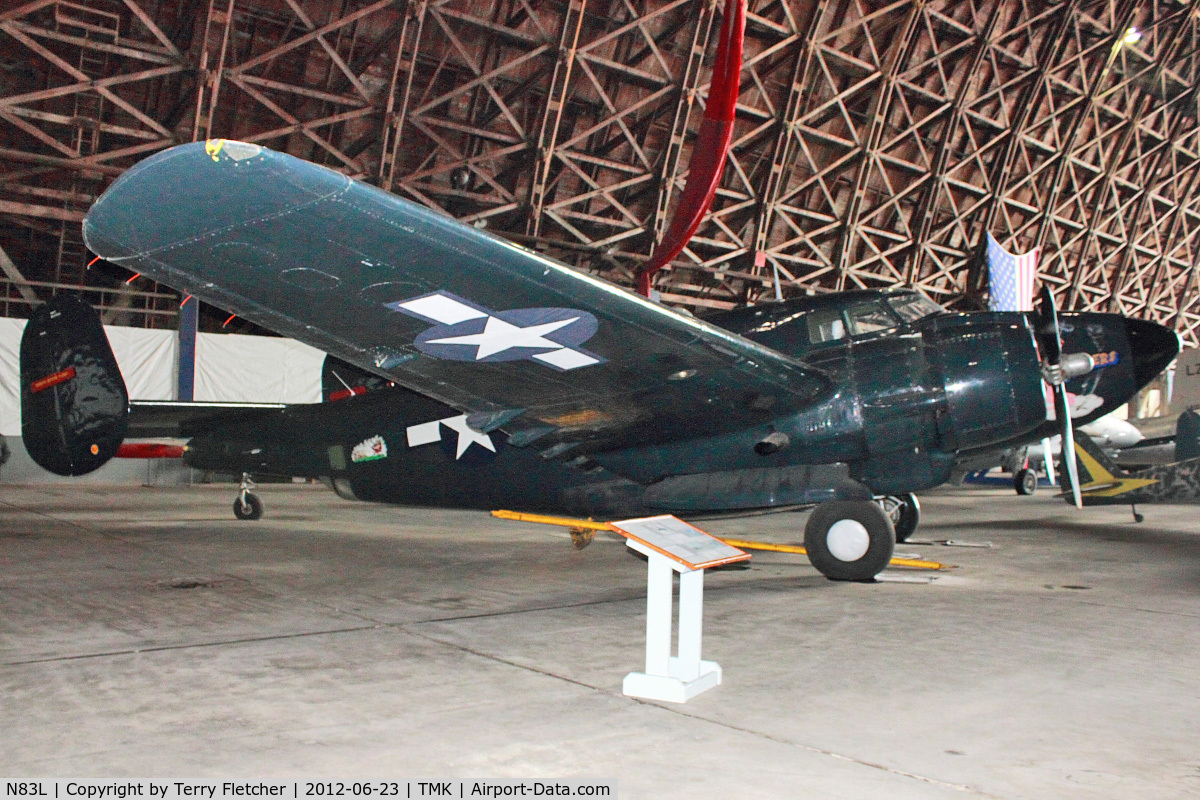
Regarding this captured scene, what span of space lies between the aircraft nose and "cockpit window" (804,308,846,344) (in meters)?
2.15

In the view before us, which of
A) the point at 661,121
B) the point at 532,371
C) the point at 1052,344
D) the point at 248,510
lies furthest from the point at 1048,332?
the point at 661,121

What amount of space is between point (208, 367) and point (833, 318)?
13874 mm

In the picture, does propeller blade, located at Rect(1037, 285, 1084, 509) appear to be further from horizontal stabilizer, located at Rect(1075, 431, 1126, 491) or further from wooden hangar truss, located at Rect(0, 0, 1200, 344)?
wooden hangar truss, located at Rect(0, 0, 1200, 344)

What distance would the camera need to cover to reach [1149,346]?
6.84 m

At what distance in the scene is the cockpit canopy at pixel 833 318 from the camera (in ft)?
23.4

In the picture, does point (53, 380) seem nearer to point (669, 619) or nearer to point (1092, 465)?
point (669, 619)

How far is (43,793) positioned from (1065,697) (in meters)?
3.74

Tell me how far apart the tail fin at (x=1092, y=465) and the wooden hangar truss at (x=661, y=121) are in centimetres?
504

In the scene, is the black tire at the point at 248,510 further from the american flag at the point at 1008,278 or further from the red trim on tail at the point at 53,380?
the american flag at the point at 1008,278

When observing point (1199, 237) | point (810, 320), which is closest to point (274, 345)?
point (810, 320)

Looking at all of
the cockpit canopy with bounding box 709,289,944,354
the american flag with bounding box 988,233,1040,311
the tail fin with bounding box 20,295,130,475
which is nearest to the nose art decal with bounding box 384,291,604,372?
the cockpit canopy with bounding box 709,289,944,354

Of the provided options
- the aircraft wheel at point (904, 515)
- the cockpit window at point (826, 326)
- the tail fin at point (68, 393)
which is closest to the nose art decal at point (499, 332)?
the cockpit window at point (826, 326)

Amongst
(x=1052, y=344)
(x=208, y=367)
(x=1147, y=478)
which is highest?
(x=208, y=367)

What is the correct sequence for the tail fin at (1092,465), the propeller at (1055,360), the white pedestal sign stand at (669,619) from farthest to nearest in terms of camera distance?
1. the tail fin at (1092,465)
2. the propeller at (1055,360)
3. the white pedestal sign stand at (669,619)
